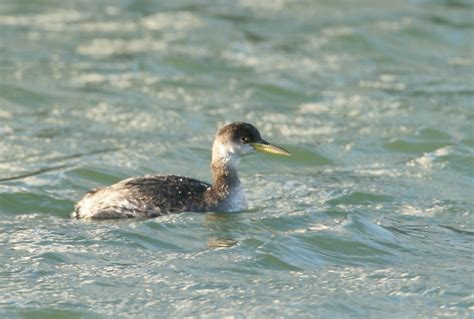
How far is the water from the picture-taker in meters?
11.2

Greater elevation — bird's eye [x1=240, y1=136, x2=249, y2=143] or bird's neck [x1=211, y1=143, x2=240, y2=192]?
bird's eye [x1=240, y1=136, x2=249, y2=143]

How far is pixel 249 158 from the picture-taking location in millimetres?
16250

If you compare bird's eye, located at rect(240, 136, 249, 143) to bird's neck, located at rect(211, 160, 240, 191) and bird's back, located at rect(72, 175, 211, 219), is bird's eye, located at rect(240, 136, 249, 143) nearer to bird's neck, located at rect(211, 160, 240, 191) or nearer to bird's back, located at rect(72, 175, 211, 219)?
bird's neck, located at rect(211, 160, 240, 191)

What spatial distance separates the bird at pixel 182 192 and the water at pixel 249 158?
154mm

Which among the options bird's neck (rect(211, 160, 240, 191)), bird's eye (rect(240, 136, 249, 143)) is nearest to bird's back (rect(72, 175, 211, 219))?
bird's neck (rect(211, 160, 240, 191))

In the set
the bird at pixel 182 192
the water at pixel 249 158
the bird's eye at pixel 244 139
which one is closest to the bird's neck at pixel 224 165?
the bird at pixel 182 192

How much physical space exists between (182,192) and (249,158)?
3.18 m

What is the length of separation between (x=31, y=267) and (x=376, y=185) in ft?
15.1

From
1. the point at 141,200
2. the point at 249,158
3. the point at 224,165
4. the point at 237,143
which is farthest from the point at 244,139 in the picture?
the point at 249,158

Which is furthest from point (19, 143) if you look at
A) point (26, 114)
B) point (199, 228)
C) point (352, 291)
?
point (352, 291)

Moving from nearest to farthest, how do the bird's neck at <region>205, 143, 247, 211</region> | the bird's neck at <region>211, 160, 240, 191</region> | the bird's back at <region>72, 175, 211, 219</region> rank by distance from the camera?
the bird's back at <region>72, 175, 211, 219</region>, the bird's neck at <region>205, 143, 247, 211</region>, the bird's neck at <region>211, 160, 240, 191</region>

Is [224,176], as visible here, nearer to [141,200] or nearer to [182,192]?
[182,192]

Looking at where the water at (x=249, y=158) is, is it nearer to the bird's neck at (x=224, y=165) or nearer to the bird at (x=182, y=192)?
the bird at (x=182, y=192)

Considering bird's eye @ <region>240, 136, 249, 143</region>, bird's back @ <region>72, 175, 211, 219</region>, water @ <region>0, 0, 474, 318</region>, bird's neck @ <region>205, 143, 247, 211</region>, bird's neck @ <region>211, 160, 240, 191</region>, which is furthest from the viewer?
bird's eye @ <region>240, 136, 249, 143</region>
